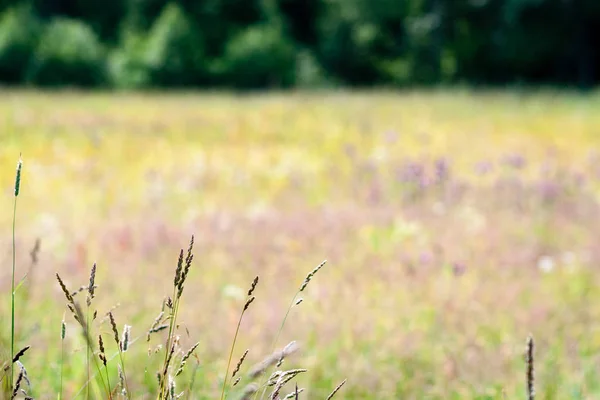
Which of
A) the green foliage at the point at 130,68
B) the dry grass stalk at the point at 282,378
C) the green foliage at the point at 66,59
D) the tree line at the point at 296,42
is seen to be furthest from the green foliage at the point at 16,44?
the dry grass stalk at the point at 282,378

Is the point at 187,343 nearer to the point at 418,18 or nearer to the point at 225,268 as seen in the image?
the point at 225,268

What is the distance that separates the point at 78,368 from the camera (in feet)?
8.41

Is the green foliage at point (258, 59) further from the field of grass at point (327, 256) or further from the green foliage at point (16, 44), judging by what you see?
the field of grass at point (327, 256)

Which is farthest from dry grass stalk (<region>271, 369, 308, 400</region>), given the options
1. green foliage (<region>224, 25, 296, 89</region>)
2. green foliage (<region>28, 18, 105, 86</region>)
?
green foliage (<region>224, 25, 296, 89</region>)

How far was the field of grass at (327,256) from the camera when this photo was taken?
105 inches

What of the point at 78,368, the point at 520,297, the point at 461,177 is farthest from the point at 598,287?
the point at 461,177

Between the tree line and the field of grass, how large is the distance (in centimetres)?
1825

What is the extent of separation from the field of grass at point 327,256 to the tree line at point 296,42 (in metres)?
18.2

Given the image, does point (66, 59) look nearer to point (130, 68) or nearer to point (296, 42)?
point (130, 68)

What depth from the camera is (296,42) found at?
3212 cm

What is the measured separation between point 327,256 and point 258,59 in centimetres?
2514

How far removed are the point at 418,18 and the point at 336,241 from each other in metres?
28.5

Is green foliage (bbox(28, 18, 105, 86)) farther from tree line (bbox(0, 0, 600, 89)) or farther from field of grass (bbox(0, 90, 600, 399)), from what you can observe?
field of grass (bbox(0, 90, 600, 399))

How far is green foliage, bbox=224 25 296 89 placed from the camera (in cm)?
2831
